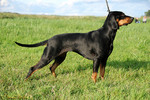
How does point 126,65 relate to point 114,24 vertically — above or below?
below

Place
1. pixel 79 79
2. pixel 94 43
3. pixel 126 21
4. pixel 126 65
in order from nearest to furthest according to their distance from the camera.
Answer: pixel 126 21 → pixel 94 43 → pixel 79 79 → pixel 126 65

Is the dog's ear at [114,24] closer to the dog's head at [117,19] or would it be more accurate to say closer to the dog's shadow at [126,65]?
the dog's head at [117,19]

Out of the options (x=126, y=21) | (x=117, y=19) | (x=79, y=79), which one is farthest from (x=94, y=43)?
(x=79, y=79)

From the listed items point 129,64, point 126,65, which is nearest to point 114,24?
point 126,65

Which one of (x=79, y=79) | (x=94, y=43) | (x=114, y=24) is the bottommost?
(x=79, y=79)

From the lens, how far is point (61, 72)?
177 inches

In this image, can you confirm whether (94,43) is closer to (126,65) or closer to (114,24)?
(114,24)

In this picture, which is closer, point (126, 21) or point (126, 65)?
point (126, 21)

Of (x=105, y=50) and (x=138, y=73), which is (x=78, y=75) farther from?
(x=138, y=73)

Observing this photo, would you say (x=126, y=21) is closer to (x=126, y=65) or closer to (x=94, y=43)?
(x=94, y=43)

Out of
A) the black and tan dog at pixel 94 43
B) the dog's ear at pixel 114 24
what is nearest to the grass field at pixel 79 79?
the black and tan dog at pixel 94 43

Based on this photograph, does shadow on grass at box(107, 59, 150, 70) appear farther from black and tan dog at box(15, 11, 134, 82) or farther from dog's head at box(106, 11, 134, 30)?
dog's head at box(106, 11, 134, 30)

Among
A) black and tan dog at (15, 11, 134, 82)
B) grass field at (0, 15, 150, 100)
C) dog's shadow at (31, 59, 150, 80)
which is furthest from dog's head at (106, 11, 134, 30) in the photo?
dog's shadow at (31, 59, 150, 80)

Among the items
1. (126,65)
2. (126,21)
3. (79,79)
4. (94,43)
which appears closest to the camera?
(126,21)
